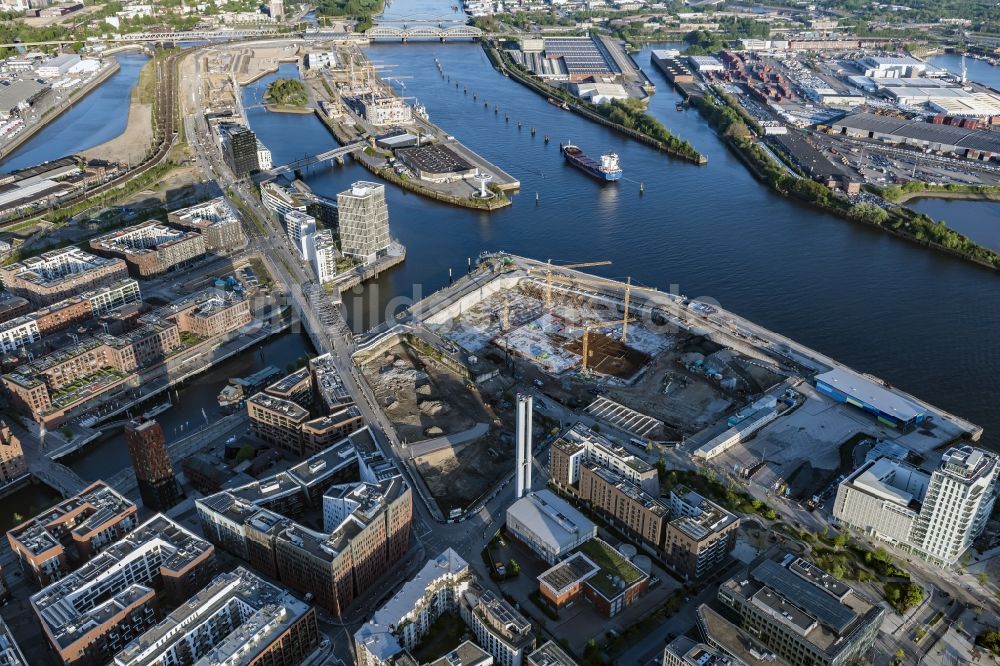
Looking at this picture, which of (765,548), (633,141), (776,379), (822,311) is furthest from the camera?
(633,141)

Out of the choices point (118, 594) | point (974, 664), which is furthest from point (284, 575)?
point (974, 664)

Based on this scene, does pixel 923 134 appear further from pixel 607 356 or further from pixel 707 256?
pixel 607 356

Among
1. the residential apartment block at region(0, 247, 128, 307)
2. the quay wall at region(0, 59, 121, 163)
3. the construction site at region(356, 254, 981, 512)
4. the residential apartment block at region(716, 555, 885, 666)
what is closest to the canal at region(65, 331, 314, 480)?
the construction site at region(356, 254, 981, 512)

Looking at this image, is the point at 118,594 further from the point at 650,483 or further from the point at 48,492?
the point at 650,483

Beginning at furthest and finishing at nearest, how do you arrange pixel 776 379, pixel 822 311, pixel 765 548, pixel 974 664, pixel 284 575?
pixel 822 311 < pixel 776 379 < pixel 765 548 < pixel 284 575 < pixel 974 664

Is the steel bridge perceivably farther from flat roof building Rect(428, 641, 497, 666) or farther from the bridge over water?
the bridge over water

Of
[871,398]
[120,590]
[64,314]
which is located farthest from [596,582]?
[64,314]

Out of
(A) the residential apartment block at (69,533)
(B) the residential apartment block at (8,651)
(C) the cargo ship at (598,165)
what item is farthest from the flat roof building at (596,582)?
(C) the cargo ship at (598,165)

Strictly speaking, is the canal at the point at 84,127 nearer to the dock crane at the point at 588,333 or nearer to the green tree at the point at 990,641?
the dock crane at the point at 588,333

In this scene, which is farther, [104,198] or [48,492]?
[104,198]
